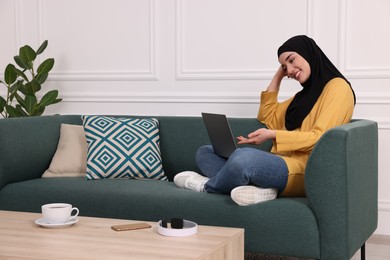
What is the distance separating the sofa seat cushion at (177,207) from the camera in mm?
2568

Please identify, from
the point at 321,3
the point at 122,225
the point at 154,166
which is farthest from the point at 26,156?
the point at 321,3

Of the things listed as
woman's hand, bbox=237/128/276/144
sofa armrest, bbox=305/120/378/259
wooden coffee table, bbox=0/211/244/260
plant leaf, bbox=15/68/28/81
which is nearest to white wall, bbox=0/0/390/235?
plant leaf, bbox=15/68/28/81

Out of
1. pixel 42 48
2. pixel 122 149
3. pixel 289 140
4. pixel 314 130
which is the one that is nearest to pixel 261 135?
pixel 289 140

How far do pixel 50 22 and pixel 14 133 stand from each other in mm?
1449

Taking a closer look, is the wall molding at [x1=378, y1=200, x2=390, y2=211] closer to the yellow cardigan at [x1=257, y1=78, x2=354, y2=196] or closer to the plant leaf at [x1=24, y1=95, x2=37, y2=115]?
the yellow cardigan at [x1=257, y1=78, x2=354, y2=196]

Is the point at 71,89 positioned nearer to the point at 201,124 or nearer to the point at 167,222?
the point at 201,124

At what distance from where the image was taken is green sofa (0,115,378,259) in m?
2.51

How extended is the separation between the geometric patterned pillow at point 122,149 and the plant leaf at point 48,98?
79 centimetres

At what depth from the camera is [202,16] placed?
402 cm

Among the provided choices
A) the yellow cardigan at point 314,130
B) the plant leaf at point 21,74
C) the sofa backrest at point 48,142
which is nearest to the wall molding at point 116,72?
the plant leaf at point 21,74

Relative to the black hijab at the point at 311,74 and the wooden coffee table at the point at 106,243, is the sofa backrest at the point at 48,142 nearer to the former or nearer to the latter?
the black hijab at the point at 311,74

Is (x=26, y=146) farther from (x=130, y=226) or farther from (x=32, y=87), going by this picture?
(x=130, y=226)

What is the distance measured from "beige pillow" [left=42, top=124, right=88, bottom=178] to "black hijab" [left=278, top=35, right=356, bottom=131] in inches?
48.8

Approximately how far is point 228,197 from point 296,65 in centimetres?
76
